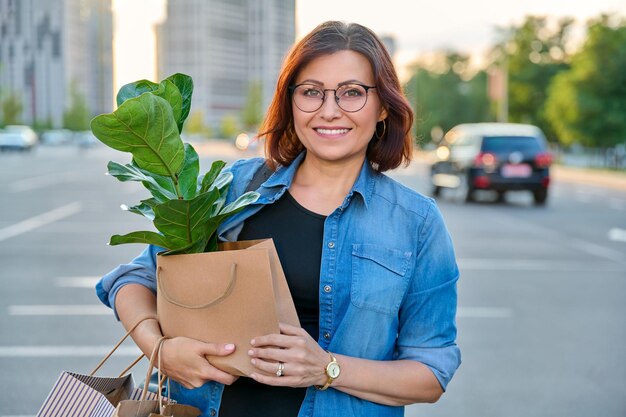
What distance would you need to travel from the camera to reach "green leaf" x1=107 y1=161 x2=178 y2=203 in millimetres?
1759

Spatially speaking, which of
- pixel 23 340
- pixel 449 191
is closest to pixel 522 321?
pixel 23 340

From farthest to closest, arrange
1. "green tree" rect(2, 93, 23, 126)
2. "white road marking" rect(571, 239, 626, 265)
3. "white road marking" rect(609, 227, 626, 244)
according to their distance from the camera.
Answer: "green tree" rect(2, 93, 23, 126), "white road marking" rect(609, 227, 626, 244), "white road marking" rect(571, 239, 626, 265)

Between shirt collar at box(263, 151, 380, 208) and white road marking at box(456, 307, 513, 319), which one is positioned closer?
shirt collar at box(263, 151, 380, 208)

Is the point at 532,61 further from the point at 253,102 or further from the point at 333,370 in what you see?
the point at 333,370

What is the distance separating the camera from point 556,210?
17.4 meters

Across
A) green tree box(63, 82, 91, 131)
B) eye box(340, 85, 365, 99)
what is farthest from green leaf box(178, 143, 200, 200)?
green tree box(63, 82, 91, 131)

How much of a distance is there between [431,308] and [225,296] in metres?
0.51

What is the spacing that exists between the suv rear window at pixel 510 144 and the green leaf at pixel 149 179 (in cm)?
1709

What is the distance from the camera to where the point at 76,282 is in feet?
28.5

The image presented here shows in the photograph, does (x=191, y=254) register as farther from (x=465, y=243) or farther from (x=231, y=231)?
(x=465, y=243)

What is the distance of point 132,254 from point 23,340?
163 inches

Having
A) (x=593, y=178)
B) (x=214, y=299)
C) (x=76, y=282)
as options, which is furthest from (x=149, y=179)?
(x=593, y=178)

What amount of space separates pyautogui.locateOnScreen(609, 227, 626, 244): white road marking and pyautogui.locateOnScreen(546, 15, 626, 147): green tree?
21.4 m

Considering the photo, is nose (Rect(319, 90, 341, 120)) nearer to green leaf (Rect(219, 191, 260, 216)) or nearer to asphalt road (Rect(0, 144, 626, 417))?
green leaf (Rect(219, 191, 260, 216))
